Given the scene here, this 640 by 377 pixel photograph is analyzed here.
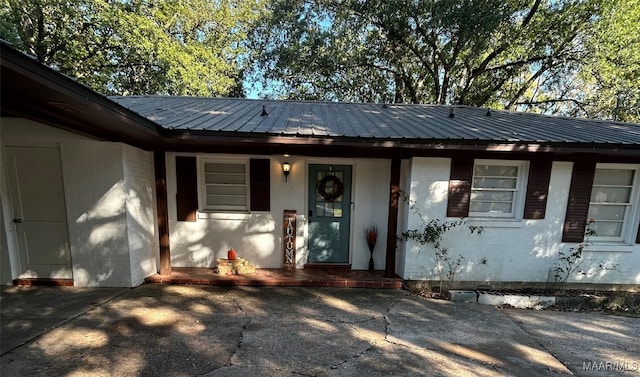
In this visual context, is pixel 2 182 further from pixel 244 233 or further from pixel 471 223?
pixel 471 223

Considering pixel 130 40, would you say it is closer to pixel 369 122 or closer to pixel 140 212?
pixel 140 212

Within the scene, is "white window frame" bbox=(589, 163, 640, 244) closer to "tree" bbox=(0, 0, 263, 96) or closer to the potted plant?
the potted plant

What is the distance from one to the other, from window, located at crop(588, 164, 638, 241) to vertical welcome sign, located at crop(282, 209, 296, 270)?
195 inches

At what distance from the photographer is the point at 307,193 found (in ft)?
16.0

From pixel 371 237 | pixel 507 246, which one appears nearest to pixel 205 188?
pixel 371 237

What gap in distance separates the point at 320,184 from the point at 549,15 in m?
12.1

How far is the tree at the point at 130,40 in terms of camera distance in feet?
32.9

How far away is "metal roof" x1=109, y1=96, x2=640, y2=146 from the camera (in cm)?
401

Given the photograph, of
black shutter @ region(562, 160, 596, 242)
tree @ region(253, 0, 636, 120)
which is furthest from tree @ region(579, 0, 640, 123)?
black shutter @ region(562, 160, 596, 242)

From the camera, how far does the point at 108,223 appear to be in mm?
3957

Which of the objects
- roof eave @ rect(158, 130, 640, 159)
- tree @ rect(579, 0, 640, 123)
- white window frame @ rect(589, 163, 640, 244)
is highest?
tree @ rect(579, 0, 640, 123)

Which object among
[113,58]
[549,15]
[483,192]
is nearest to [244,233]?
[483,192]

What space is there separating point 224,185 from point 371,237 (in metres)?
2.72

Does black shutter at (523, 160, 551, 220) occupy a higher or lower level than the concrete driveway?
higher
